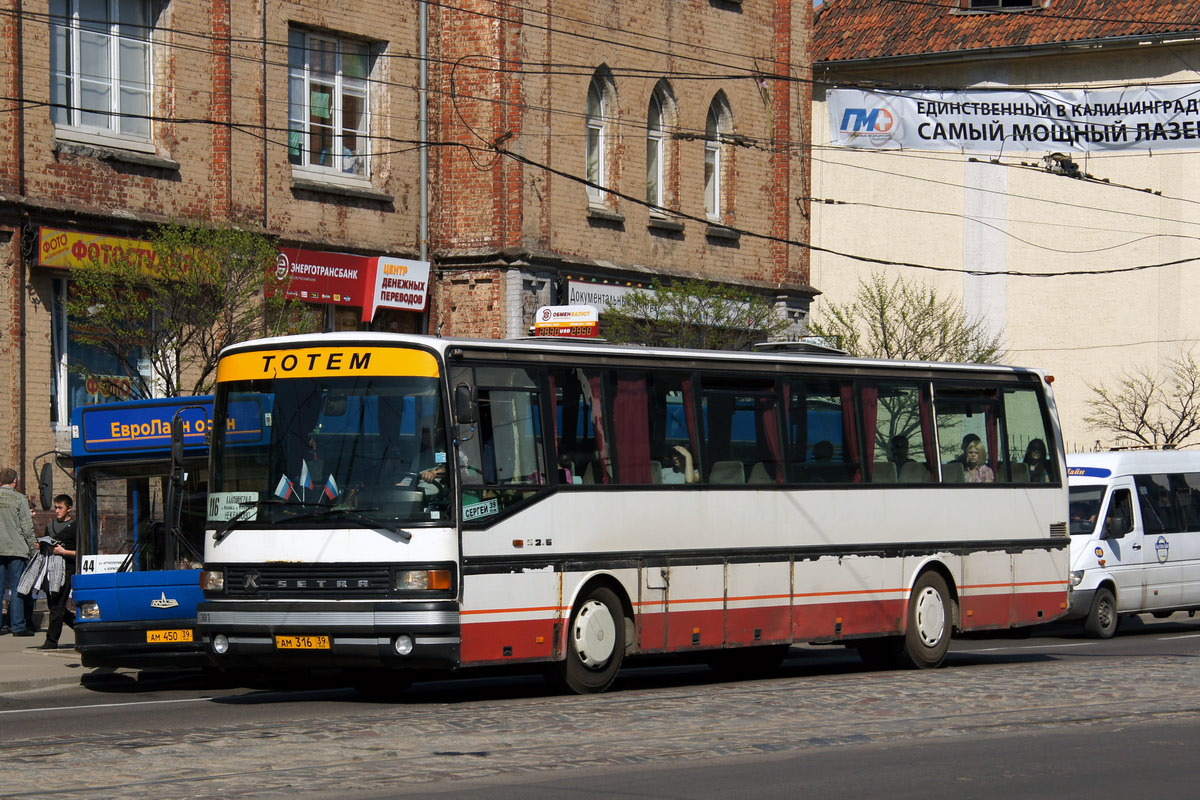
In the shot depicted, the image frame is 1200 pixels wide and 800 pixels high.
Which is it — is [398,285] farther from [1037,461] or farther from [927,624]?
[927,624]

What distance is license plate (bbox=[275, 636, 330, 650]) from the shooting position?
499 inches

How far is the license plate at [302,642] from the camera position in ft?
41.6

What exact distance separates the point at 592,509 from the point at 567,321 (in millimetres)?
8601

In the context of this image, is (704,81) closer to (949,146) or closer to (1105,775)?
(949,146)

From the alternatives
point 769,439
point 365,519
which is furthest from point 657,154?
point 365,519

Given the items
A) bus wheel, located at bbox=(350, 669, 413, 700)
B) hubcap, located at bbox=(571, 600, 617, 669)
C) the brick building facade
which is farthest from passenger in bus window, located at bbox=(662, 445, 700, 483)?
the brick building facade

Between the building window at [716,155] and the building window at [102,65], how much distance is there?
38.4 ft

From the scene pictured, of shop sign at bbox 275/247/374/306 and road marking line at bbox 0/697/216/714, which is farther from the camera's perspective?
shop sign at bbox 275/247/374/306

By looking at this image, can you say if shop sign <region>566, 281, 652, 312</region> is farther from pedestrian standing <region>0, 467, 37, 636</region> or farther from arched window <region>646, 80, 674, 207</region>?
pedestrian standing <region>0, 467, 37, 636</region>

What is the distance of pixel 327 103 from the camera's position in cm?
2667

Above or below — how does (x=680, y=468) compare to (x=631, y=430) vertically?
below

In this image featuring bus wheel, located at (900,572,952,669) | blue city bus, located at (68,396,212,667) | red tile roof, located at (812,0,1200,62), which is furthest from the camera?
red tile roof, located at (812,0,1200,62)

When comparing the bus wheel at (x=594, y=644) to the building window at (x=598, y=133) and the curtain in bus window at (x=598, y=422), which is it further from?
the building window at (x=598, y=133)

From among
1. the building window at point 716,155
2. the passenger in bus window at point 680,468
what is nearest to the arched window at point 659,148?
the building window at point 716,155
